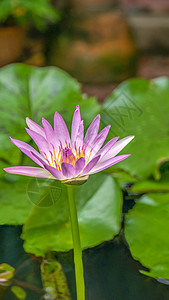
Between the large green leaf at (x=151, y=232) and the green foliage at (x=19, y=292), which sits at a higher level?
the green foliage at (x=19, y=292)

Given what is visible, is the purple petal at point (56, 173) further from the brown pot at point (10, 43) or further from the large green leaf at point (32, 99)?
the brown pot at point (10, 43)

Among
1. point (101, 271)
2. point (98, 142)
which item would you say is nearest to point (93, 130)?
point (98, 142)

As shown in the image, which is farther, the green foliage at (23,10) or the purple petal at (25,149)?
the green foliage at (23,10)

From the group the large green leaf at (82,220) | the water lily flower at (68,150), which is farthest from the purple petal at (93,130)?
the large green leaf at (82,220)

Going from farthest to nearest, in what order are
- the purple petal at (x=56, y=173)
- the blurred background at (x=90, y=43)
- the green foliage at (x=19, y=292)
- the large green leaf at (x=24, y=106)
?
1. the blurred background at (x=90, y=43)
2. the large green leaf at (x=24, y=106)
3. the green foliage at (x=19, y=292)
4. the purple petal at (x=56, y=173)

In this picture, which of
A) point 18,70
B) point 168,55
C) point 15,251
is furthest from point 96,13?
point 15,251

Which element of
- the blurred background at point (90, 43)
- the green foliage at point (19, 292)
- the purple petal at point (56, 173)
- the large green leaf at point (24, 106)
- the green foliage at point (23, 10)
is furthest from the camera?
the blurred background at point (90, 43)

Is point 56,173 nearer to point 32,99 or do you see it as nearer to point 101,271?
point 101,271

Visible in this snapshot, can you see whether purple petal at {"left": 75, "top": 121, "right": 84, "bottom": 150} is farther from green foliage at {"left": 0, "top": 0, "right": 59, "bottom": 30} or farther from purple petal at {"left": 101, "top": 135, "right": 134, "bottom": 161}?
green foliage at {"left": 0, "top": 0, "right": 59, "bottom": 30}
